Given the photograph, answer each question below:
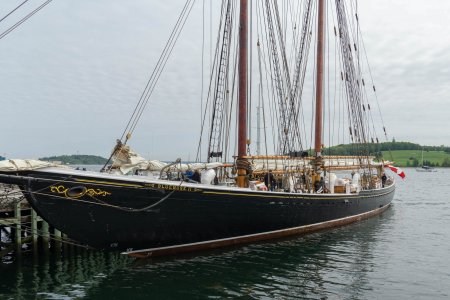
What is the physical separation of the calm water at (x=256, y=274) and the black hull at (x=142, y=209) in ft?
3.15

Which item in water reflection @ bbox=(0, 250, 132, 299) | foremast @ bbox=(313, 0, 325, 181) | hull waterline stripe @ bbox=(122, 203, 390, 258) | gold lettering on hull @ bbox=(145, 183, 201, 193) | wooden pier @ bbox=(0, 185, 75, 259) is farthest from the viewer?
foremast @ bbox=(313, 0, 325, 181)

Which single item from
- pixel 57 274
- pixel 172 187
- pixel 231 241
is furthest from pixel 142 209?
pixel 231 241

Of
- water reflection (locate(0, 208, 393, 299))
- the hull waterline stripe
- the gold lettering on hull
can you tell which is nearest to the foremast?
the hull waterline stripe

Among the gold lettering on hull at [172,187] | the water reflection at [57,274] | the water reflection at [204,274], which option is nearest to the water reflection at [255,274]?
the water reflection at [204,274]

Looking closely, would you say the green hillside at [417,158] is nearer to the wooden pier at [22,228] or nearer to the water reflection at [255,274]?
the water reflection at [255,274]

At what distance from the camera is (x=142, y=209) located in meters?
13.1

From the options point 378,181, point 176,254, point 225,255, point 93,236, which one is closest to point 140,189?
point 93,236

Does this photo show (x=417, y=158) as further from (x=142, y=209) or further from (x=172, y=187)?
(x=142, y=209)

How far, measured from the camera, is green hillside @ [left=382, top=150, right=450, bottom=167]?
495ft

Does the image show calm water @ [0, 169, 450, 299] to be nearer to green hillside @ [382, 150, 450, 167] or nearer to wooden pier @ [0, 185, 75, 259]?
wooden pier @ [0, 185, 75, 259]

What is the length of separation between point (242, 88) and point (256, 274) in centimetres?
774

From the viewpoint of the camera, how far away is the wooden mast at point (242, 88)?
17.3m

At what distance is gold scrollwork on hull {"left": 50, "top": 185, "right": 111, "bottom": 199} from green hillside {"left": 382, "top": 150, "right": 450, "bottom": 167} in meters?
146

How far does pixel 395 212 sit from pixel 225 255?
21.5 m
